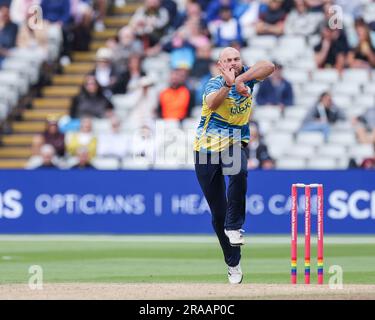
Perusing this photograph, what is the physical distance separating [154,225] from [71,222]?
1.40 metres

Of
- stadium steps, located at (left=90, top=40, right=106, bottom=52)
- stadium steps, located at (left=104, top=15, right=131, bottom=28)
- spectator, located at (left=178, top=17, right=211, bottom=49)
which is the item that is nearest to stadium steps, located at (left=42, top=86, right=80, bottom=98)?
stadium steps, located at (left=90, top=40, right=106, bottom=52)

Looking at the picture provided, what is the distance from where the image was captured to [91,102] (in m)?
22.9

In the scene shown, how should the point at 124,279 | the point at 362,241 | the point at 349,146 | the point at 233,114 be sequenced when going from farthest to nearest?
the point at 349,146
the point at 362,241
the point at 124,279
the point at 233,114

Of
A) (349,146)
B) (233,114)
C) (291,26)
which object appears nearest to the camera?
(233,114)

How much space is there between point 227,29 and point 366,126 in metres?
3.54

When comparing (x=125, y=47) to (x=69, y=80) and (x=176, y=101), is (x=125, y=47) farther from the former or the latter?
(x=176, y=101)

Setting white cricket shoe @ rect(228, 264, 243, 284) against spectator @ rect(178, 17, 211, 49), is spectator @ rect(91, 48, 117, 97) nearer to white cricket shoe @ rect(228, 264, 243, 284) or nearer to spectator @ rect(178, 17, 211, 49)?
spectator @ rect(178, 17, 211, 49)

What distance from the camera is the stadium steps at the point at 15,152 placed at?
76.5 feet

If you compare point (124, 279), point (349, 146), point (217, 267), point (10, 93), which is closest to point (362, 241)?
point (349, 146)

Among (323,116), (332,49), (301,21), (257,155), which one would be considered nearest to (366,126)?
(323,116)

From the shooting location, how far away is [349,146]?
21.7 metres

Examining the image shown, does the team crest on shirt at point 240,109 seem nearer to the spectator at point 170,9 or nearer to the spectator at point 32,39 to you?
the spectator at point 170,9

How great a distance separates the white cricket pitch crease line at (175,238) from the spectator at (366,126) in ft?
7.81

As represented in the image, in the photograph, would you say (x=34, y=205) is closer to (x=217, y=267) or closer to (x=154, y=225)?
(x=154, y=225)
